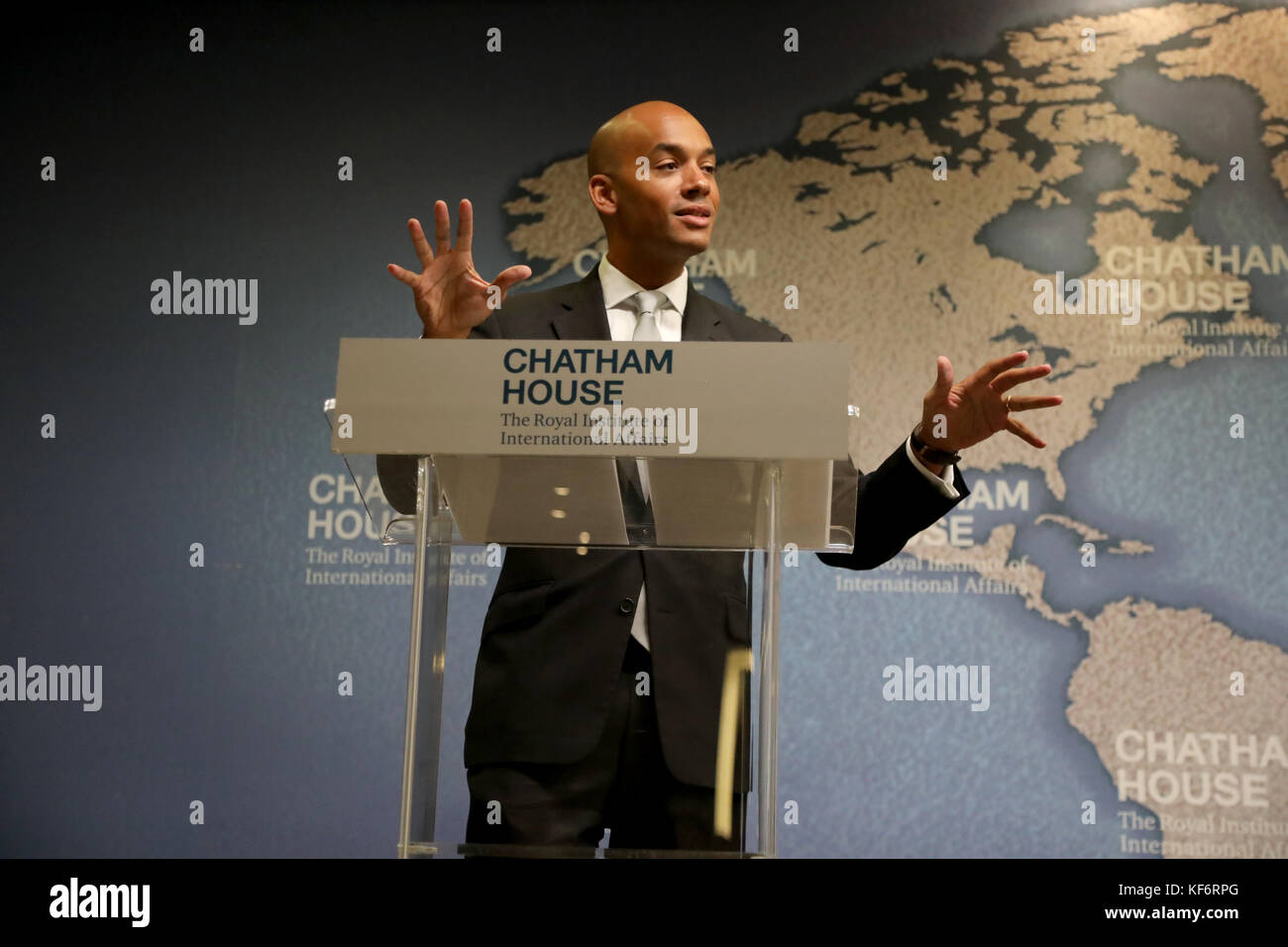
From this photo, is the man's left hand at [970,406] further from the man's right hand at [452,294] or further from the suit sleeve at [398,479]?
Answer: the suit sleeve at [398,479]

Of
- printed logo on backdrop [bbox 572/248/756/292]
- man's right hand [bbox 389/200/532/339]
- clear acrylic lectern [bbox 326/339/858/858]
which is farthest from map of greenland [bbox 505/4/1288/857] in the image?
clear acrylic lectern [bbox 326/339/858/858]

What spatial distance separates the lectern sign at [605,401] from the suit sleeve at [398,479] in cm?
6

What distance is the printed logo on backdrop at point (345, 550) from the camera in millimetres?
3336

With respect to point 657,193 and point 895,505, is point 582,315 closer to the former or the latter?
point 657,193

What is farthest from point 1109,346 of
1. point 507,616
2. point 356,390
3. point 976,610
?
point 356,390

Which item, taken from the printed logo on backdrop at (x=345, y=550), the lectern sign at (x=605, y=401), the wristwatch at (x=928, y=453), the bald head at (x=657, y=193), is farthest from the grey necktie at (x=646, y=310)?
the printed logo on backdrop at (x=345, y=550)

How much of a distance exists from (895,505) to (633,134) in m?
0.82

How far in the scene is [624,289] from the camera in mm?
1915

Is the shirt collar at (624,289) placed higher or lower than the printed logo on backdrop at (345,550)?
higher

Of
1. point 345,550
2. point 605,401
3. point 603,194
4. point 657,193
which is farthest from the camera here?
point 345,550

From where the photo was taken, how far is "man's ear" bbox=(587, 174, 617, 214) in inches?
82.7

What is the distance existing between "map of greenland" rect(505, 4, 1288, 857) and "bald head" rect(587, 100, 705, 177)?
4.39 ft

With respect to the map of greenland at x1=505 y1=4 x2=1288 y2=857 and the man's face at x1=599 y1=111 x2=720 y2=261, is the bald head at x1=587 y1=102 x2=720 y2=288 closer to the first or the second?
the man's face at x1=599 y1=111 x2=720 y2=261

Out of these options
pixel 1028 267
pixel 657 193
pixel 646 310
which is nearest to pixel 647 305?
pixel 646 310
